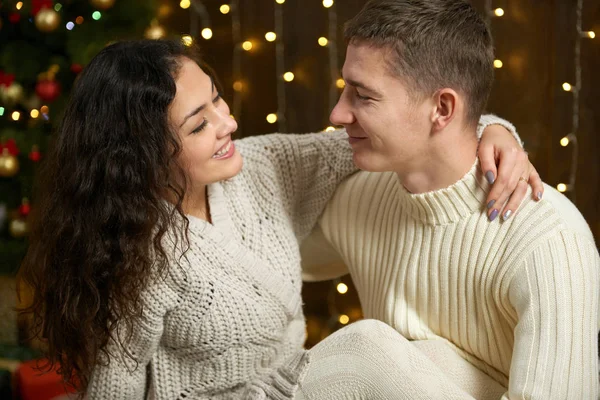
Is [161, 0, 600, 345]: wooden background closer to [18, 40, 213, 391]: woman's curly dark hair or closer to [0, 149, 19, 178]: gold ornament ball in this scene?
[0, 149, 19, 178]: gold ornament ball

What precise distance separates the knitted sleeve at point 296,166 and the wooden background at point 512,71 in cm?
68

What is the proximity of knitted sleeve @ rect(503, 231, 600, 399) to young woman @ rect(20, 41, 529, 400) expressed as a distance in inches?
8.2

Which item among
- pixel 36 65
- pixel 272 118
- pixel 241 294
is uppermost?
pixel 36 65

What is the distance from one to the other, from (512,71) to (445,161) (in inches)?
33.7

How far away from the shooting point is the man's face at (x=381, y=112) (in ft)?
4.64

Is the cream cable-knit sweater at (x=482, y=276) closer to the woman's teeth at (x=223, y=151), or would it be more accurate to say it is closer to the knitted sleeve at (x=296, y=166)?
the knitted sleeve at (x=296, y=166)

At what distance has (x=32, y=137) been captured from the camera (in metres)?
2.36

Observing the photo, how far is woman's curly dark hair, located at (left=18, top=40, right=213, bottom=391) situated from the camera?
147 centimetres

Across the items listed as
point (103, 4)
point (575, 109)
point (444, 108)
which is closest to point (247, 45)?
point (103, 4)

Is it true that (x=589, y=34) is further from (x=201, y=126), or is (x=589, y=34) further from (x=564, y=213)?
(x=201, y=126)

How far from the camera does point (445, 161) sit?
146cm

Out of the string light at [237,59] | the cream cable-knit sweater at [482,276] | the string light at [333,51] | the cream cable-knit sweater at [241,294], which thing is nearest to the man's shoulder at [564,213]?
the cream cable-knit sweater at [482,276]

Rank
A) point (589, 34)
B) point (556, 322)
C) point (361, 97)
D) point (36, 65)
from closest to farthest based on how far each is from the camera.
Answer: point (556, 322) < point (361, 97) < point (589, 34) < point (36, 65)

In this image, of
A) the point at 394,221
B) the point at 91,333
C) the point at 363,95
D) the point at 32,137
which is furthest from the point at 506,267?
the point at 32,137
